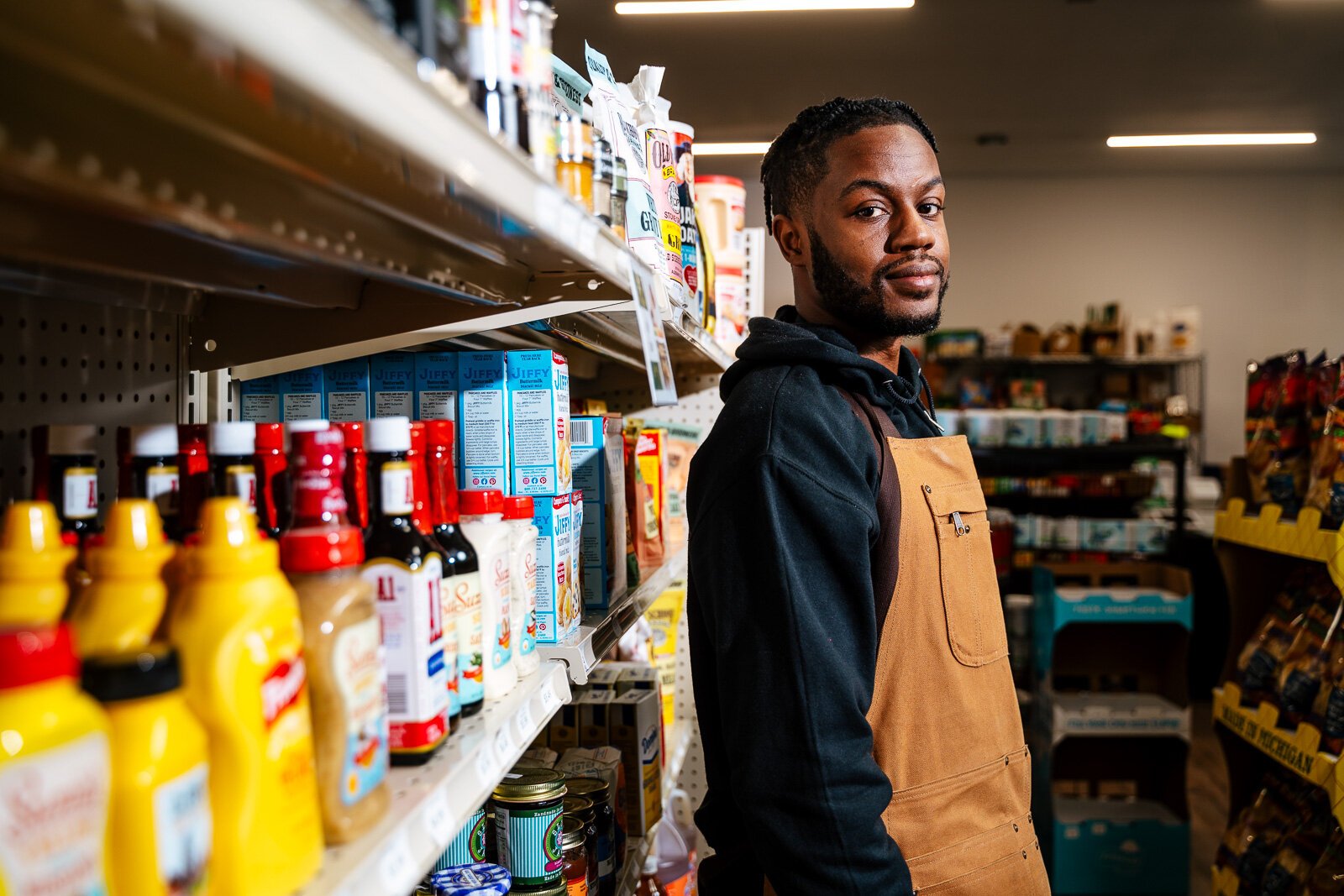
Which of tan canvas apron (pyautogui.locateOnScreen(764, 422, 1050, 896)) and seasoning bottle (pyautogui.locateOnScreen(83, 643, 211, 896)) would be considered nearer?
seasoning bottle (pyautogui.locateOnScreen(83, 643, 211, 896))

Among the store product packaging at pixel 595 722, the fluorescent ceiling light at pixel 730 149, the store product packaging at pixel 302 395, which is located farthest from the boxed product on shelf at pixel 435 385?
the fluorescent ceiling light at pixel 730 149

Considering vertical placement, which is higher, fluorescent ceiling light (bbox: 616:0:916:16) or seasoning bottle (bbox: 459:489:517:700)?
fluorescent ceiling light (bbox: 616:0:916:16)

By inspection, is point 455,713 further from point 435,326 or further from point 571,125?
point 571,125

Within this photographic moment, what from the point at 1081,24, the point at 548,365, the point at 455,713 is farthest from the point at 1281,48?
the point at 455,713

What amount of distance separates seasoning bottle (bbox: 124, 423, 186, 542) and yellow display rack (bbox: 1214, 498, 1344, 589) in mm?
2568

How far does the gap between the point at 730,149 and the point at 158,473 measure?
779cm

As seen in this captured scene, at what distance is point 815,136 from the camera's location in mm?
1794

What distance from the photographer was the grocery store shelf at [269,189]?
481mm

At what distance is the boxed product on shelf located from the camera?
133cm

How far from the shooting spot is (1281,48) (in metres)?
5.76

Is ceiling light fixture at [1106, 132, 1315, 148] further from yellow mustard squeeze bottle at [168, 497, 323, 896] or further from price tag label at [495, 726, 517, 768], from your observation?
yellow mustard squeeze bottle at [168, 497, 323, 896]

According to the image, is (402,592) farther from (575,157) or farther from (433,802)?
(575,157)

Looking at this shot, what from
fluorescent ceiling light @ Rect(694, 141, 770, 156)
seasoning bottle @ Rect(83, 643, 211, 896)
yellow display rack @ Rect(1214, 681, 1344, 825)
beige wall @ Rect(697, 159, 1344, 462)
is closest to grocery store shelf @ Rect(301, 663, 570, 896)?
seasoning bottle @ Rect(83, 643, 211, 896)

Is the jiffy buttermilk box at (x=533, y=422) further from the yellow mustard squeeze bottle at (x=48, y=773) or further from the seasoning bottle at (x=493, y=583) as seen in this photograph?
the yellow mustard squeeze bottle at (x=48, y=773)
